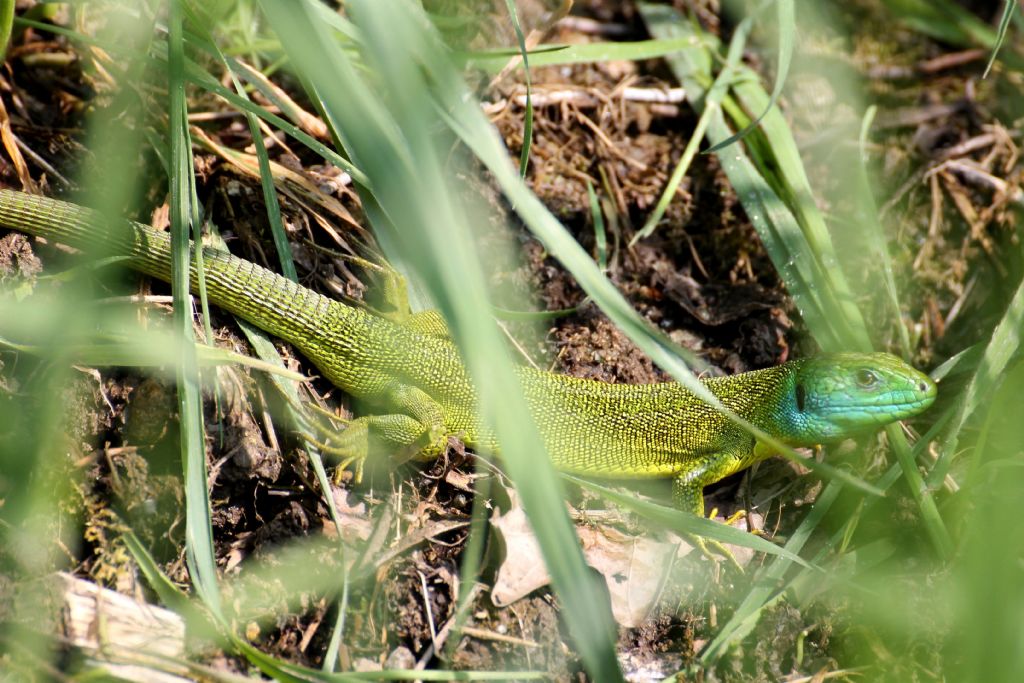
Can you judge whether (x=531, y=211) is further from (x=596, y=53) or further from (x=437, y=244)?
(x=596, y=53)

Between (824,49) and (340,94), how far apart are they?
14.3ft

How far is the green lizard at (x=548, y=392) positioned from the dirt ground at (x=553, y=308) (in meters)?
0.15

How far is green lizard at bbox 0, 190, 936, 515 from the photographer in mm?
2967

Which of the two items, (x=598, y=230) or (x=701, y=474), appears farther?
(x=598, y=230)

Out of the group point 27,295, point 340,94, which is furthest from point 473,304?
point 27,295

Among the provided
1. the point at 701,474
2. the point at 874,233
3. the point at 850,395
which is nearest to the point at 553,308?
the point at 701,474

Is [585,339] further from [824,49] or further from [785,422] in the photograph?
[824,49]

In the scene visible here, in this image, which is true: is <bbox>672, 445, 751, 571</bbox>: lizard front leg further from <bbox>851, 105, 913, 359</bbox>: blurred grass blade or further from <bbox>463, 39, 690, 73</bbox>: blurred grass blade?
<bbox>463, 39, 690, 73</bbox>: blurred grass blade

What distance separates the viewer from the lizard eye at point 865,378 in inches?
129

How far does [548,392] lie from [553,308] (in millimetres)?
607

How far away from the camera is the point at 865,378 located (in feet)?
10.8

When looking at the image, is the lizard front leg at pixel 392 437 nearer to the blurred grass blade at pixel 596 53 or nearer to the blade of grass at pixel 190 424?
the blade of grass at pixel 190 424

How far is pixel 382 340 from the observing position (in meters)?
3.25

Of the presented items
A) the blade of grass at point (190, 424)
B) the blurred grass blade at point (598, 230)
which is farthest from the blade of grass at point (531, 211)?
the blurred grass blade at point (598, 230)
